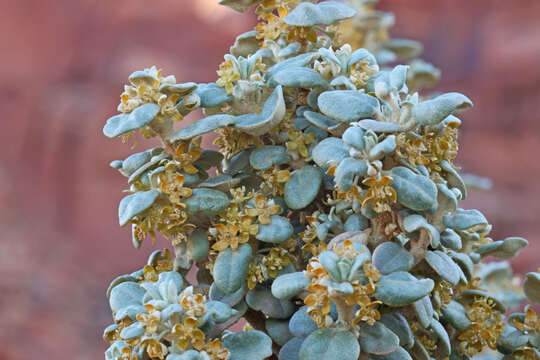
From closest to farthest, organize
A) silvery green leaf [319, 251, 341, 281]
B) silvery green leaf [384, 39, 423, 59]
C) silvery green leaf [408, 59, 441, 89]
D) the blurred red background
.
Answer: silvery green leaf [319, 251, 341, 281], silvery green leaf [408, 59, 441, 89], silvery green leaf [384, 39, 423, 59], the blurred red background

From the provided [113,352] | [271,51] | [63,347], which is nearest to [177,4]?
[63,347]

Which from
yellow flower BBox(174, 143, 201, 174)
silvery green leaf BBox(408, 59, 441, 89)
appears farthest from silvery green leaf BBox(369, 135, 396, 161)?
silvery green leaf BBox(408, 59, 441, 89)

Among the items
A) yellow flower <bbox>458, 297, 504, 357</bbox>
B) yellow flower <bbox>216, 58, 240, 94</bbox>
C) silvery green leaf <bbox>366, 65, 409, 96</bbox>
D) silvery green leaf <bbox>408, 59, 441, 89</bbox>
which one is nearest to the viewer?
silvery green leaf <bbox>366, 65, 409, 96</bbox>

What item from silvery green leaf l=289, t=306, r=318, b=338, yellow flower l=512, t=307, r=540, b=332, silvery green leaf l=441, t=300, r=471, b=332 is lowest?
yellow flower l=512, t=307, r=540, b=332

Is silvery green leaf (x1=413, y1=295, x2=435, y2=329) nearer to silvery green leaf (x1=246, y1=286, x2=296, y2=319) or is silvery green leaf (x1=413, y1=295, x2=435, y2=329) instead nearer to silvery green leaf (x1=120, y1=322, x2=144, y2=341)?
silvery green leaf (x1=246, y1=286, x2=296, y2=319)

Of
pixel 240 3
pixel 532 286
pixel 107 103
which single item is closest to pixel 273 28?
pixel 240 3

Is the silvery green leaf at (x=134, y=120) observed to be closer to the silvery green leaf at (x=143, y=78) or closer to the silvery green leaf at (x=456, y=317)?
the silvery green leaf at (x=143, y=78)

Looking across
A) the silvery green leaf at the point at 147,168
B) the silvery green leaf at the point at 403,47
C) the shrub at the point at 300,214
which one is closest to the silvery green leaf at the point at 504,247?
the shrub at the point at 300,214

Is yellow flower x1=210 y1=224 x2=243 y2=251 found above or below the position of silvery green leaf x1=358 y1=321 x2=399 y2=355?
above

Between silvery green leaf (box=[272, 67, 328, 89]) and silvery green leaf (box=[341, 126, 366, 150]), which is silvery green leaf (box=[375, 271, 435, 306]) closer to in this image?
silvery green leaf (box=[341, 126, 366, 150])

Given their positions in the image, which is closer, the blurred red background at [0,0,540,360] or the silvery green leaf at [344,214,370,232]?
the silvery green leaf at [344,214,370,232]
